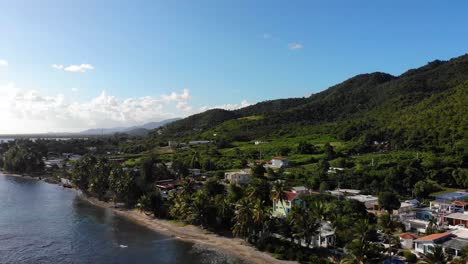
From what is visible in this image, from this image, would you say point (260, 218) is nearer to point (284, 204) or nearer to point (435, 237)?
point (284, 204)

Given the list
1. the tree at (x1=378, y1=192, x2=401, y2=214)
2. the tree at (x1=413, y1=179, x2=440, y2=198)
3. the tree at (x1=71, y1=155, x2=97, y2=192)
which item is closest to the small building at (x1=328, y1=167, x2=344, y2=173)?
the tree at (x1=413, y1=179, x2=440, y2=198)

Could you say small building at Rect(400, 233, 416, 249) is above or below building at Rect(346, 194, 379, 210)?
below

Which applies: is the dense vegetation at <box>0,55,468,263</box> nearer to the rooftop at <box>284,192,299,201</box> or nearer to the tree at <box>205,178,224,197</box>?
the tree at <box>205,178,224,197</box>

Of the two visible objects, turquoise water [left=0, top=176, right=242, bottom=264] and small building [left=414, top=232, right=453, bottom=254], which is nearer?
small building [left=414, top=232, right=453, bottom=254]

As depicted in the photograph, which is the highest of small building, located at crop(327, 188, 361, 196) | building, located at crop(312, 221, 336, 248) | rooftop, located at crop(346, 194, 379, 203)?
small building, located at crop(327, 188, 361, 196)

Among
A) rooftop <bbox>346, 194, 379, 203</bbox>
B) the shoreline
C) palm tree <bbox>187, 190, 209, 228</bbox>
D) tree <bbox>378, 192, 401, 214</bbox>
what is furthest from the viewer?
rooftop <bbox>346, 194, 379, 203</bbox>

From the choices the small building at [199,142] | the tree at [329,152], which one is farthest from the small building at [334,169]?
the small building at [199,142]

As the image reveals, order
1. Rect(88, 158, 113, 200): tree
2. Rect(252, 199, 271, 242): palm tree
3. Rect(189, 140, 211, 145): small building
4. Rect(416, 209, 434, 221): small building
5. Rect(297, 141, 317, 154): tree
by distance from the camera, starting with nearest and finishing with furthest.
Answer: Rect(252, 199, 271, 242): palm tree → Rect(416, 209, 434, 221): small building → Rect(88, 158, 113, 200): tree → Rect(297, 141, 317, 154): tree → Rect(189, 140, 211, 145): small building
